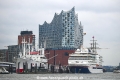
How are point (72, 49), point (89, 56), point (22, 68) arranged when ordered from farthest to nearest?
1. point (72, 49)
2. point (89, 56)
3. point (22, 68)

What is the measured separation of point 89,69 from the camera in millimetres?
166125

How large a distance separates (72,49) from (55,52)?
24.8ft

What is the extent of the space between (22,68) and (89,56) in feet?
87.9

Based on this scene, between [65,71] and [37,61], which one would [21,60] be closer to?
[37,61]

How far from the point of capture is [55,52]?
19275cm

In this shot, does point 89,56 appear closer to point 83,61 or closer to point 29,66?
point 83,61

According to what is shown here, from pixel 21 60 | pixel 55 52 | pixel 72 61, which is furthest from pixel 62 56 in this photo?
pixel 21 60

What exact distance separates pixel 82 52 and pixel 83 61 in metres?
3.98

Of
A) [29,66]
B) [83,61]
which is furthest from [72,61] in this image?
[29,66]

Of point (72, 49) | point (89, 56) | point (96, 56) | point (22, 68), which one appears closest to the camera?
point (22, 68)

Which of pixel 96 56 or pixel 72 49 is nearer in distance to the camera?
pixel 96 56

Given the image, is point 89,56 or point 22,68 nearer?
point 22,68

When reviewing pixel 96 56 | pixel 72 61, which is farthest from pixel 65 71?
pixel 96 56

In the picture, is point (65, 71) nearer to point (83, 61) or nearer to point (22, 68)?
point (83, 61)
